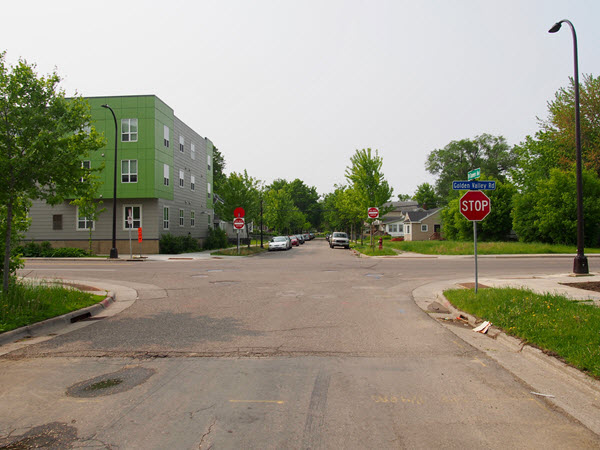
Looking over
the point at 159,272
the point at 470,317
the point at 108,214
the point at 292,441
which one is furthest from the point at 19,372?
the point at 108,214

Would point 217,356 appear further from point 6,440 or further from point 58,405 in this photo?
point 6,440

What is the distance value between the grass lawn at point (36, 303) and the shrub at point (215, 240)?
30.1 metres

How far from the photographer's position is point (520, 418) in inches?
153

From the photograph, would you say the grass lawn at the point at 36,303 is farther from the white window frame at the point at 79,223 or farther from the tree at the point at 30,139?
the white window frame at the point at 79,223

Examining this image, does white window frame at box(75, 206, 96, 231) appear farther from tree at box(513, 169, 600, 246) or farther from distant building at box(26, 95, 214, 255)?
tree at box(513, 169, 600, 246)

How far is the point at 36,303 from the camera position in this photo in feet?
28.1

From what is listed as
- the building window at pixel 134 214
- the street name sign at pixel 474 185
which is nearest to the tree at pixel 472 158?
the building window at pixel 134 214

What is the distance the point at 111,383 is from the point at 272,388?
186 cm

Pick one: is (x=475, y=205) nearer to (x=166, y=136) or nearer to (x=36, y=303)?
(x=36, y=303)

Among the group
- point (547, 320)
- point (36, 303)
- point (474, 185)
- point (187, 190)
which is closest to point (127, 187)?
point (187, 190)

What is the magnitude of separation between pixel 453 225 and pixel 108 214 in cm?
3838

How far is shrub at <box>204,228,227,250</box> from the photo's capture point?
40719mm

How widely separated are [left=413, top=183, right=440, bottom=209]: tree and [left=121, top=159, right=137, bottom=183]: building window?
266 ft

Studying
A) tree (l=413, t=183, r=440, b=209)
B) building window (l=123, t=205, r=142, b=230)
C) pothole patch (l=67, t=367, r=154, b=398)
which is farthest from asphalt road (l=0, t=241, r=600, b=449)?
tree (l=413, t=183, r=440, b=209)
